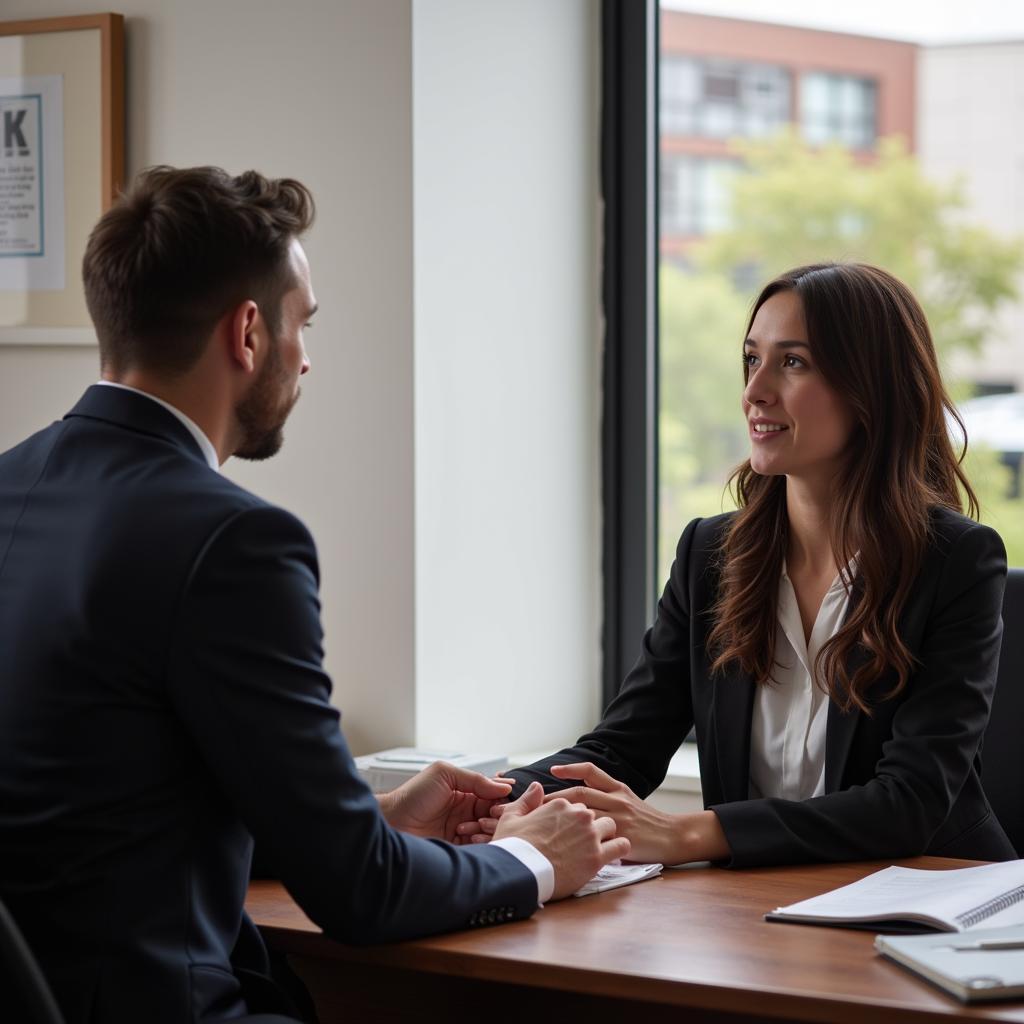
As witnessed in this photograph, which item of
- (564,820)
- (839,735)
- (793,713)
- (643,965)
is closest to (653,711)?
(793,713)

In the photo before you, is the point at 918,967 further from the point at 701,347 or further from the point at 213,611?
the point at 701,347

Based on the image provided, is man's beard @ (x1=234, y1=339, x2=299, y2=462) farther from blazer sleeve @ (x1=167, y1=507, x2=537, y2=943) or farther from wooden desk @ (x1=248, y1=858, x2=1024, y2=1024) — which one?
wooden desk @ (x1=248, y1=858, x2=1024, y2=1024)

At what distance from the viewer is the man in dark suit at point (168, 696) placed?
4.32ft

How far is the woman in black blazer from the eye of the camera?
1930 millimetres

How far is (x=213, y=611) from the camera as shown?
1.32 meters

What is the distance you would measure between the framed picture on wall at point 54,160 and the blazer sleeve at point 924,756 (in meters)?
1.80

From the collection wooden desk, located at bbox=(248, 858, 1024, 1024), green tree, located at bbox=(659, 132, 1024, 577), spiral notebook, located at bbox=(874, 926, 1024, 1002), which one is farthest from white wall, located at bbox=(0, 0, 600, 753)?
spiral notebook, located at bbox=(874, 926, 1024, 1002)

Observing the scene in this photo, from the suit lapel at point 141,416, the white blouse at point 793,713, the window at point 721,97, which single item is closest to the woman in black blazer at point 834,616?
the white blouse at point 793,713

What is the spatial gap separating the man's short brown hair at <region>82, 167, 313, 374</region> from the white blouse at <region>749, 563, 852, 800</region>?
99 centimetres

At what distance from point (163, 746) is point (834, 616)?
109 cm

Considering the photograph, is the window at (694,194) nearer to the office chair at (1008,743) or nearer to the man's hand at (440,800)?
the office chair at (1008,743)

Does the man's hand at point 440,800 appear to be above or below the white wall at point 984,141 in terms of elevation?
below

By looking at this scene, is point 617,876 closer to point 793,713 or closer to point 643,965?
point 643,965

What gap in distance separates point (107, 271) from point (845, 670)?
3.64 ft
